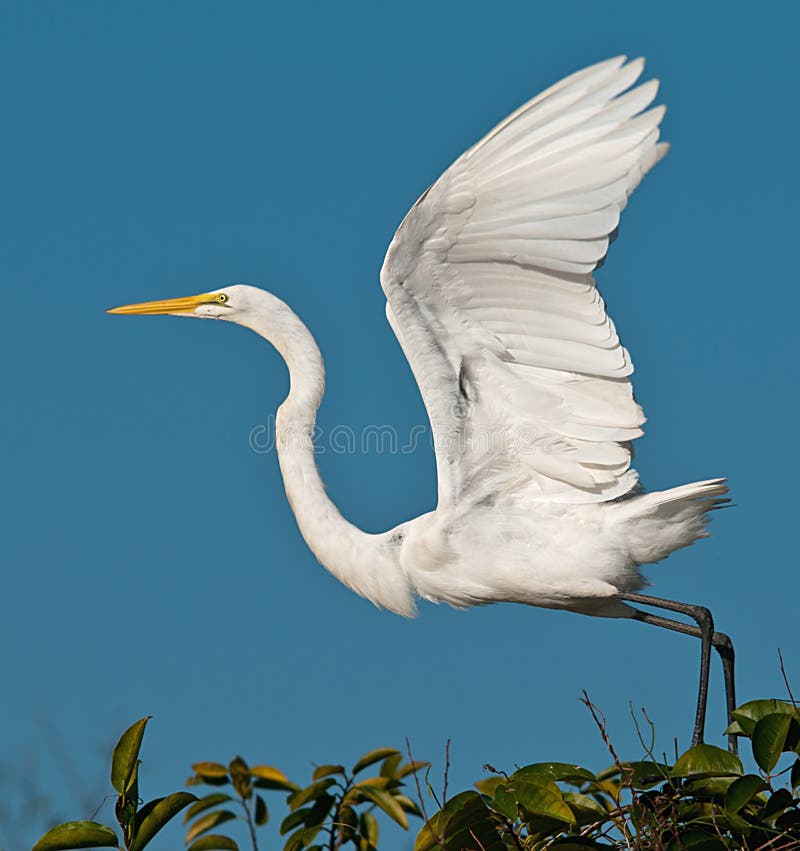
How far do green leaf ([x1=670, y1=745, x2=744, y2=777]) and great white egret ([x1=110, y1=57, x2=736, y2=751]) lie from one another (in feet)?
5.08

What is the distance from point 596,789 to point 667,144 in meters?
2.40

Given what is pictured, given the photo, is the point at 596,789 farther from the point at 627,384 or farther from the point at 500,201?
the point at 500,201

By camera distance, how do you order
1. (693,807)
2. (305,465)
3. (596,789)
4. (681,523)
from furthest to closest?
(305,465)
(681,523)
(596,789)
(693,807)

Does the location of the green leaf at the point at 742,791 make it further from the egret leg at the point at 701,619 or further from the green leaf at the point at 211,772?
the egret leg at the point at 701,619

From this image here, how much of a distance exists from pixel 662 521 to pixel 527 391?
0.84m

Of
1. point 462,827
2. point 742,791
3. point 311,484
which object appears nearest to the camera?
point 742,791

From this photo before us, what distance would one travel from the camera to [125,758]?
324 cm

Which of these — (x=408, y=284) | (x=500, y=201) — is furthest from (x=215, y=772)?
(x=500, y=201)

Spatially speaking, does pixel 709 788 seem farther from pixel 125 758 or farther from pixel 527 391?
pixel 527 391

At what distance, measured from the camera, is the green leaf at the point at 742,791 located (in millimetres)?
3113

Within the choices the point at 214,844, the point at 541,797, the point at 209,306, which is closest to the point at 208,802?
the point at 214,844

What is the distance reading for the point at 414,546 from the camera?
5672 mm

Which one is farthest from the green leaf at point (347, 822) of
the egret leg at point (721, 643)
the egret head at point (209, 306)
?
the egret head at point (209, 306)

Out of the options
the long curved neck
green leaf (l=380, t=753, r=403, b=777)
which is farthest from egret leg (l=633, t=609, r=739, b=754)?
green leaf (l=380, t=753, r=403, b=777)
